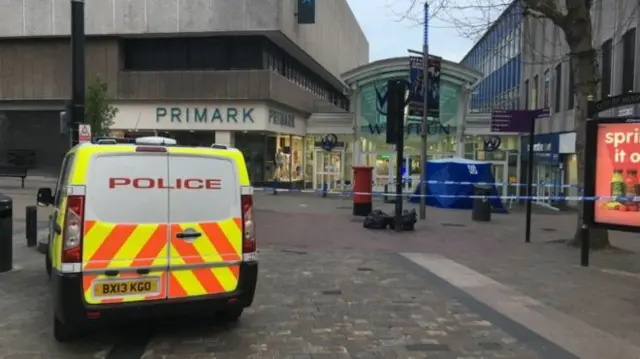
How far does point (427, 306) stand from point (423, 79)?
12.6m

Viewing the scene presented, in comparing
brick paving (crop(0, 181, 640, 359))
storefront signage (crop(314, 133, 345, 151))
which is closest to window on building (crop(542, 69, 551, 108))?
storefront signage (crop(314, 133, 345, 151))

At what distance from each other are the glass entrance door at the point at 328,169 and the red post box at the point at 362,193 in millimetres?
12384

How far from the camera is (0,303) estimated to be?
Result: 6.84 meters

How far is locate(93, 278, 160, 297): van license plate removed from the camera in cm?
496

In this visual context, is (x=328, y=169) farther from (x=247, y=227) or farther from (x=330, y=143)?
(x=247, y=227)

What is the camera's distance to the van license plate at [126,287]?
496cm

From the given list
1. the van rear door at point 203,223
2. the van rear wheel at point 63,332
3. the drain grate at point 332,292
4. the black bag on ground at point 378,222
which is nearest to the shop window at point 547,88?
the black bag on ground at point 378,222

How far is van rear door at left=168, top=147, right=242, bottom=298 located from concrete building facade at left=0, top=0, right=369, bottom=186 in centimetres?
2260

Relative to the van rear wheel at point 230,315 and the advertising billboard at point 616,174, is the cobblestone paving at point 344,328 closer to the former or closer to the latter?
the van rear wheel at point 230,315

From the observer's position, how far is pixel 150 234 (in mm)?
5109

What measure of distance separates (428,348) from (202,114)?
2474 centimetres

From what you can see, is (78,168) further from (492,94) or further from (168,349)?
(492,94)

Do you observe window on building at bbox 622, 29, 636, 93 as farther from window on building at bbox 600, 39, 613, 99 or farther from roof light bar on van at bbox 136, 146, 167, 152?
roof light bar on van at bbox 136, 146, 167, 152

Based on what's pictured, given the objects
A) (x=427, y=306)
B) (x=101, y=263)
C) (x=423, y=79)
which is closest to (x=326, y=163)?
(x=423, y=79)
